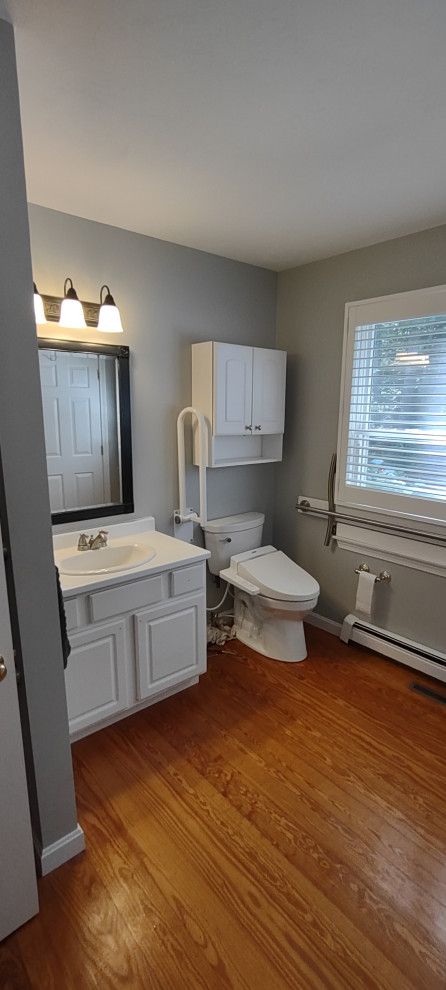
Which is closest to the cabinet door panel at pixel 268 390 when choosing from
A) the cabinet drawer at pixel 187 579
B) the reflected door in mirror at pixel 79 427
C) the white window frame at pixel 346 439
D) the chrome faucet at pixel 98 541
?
the white window frame at pixel 346 439

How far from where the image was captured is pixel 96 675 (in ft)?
6.26

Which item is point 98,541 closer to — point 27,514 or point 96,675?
point 96,675

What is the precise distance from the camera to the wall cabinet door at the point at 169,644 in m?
2.05

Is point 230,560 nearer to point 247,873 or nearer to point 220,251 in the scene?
point 247,873

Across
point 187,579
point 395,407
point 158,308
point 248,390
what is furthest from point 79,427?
point 395,407

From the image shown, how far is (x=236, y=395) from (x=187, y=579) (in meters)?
1.08

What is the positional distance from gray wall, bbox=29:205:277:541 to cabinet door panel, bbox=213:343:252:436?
0.68ft

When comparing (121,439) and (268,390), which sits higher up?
(268,390)

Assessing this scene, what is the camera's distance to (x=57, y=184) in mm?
1753

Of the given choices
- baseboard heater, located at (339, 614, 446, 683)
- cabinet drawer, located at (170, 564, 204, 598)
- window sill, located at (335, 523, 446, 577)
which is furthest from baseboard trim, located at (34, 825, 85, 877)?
window sill, located at (335, 523, 446, 577)

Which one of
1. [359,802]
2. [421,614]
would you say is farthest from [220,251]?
[359,802]

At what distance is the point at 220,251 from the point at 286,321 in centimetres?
64

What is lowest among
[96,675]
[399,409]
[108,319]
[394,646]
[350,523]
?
[394,646]

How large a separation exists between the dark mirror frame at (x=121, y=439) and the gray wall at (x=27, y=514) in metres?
0.93
